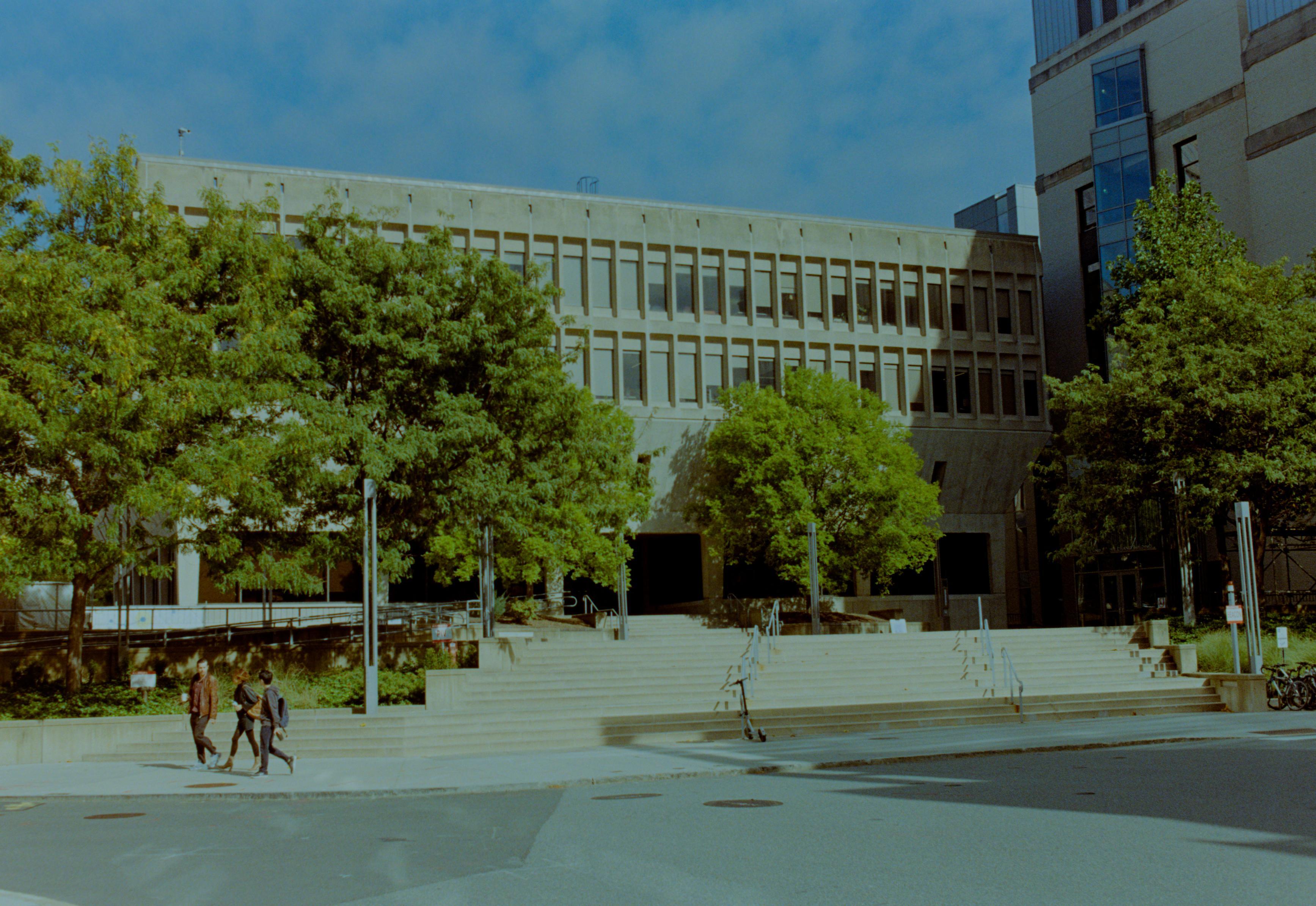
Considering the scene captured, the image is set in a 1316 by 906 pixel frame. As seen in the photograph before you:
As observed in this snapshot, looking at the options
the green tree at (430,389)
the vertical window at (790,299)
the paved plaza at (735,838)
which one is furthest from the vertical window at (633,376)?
the paved plaza at (735,838)

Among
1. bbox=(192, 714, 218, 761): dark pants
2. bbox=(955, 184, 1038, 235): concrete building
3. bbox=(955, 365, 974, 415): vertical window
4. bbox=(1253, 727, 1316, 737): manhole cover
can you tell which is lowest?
bbox=(1253, 727, 1316, 737): manhole cover

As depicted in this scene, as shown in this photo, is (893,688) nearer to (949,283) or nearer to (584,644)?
(584,644)

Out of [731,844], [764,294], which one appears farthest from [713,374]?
[731,844]

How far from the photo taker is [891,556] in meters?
42.3

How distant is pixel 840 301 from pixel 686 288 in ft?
23.2

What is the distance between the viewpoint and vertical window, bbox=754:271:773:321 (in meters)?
50.3

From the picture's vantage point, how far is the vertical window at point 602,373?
4741 cm

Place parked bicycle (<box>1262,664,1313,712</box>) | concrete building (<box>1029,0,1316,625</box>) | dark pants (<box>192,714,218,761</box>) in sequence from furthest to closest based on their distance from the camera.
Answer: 1. concrete building (<box>1029,0,1316,625</box>)
2. parked bicycle (<box>1262,664,1313,712</box>)
3. dark pants (<box>192,714,218,761</box>)

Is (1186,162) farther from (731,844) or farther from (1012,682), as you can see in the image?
(731,844)

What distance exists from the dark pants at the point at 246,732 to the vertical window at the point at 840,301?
37.7 m

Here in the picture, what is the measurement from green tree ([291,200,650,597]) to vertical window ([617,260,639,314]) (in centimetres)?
1973

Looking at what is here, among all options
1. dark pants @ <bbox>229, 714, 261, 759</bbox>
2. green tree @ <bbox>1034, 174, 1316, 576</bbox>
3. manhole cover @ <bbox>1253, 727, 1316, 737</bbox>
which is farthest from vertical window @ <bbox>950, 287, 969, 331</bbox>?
dark pants @ <bbox>229, 714, 261, 759</bbox>

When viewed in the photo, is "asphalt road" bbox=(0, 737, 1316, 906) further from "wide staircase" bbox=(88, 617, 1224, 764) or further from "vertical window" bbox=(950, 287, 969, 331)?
"vertical window" bbox=(950, 287, 969, 331)

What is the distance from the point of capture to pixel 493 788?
1485cm
